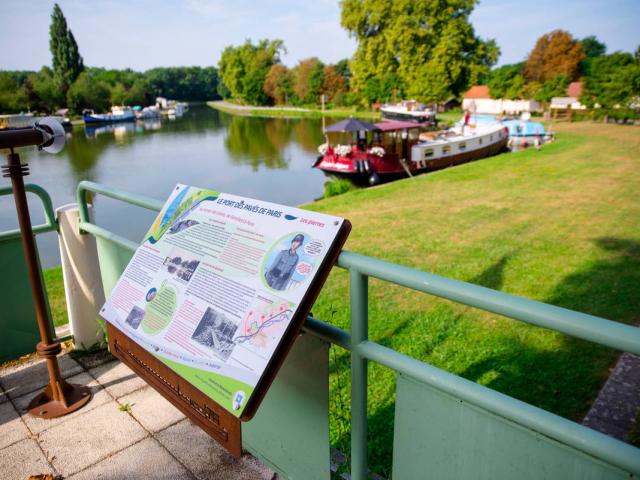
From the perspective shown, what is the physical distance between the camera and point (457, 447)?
4.93 feet

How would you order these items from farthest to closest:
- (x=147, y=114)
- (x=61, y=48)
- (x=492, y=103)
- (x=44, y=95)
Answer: (x=147, y=114) → (x=61, y=48) → (x=492, y=103) → (x=44, y=95)

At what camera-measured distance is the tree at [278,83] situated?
79938mm

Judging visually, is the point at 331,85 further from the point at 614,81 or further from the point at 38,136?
the point at 38,136

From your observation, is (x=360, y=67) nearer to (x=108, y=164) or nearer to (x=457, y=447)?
(x=108, y=164)

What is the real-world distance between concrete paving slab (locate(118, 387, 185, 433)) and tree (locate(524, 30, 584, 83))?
6494 centimetres

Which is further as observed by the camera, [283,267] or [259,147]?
[259,147]

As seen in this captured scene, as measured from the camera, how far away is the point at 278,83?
264 ft

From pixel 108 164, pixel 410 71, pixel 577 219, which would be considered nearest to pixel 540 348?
pixel 577 219

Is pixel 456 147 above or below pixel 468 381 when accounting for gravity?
below

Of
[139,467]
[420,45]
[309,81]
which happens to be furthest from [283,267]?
A: [309,81]

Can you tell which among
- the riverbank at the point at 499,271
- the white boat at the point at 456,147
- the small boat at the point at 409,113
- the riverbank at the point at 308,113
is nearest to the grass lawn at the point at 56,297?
the riverbank at the point at 499,271

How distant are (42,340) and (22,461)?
696 mm

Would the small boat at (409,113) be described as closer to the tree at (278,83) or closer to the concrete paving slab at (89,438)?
the concrete paving slab at (89,438)

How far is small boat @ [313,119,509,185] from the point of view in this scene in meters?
18.5
